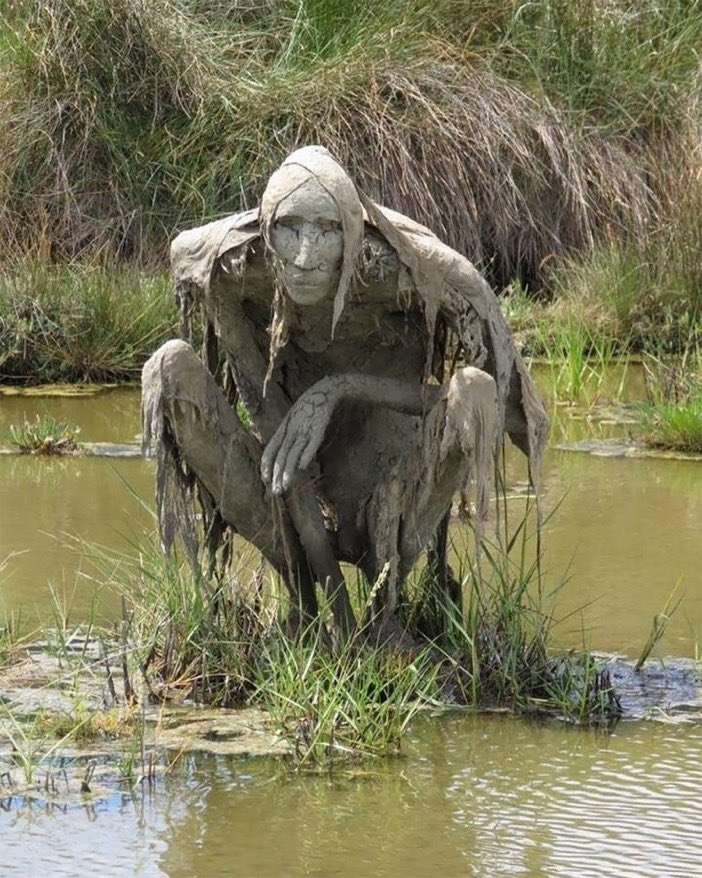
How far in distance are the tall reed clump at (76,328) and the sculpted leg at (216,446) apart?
20.7 feet

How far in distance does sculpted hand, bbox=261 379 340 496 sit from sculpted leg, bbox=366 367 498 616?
280 mm

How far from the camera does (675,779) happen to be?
4.68m

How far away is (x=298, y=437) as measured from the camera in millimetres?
4980

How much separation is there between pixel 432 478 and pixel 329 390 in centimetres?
36

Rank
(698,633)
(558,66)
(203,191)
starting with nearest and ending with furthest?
(698,633) → (203,191) → (558,66)

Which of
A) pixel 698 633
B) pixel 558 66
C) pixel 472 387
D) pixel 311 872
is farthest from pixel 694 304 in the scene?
pixel 311 872

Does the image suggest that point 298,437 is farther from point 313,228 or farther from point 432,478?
point 313,228

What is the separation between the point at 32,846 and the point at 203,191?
9811 mm

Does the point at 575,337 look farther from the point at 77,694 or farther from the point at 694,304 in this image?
the point at 77,694

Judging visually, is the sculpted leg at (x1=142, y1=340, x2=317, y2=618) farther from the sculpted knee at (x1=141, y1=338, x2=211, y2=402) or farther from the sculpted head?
the sculpted head

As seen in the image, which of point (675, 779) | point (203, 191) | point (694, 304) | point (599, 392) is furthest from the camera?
point (203, 191)

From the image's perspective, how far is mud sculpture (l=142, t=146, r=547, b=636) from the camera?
489 centimetres

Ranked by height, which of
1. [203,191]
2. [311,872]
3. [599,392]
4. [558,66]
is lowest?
[311,872]

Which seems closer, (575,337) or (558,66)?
(575,337)
